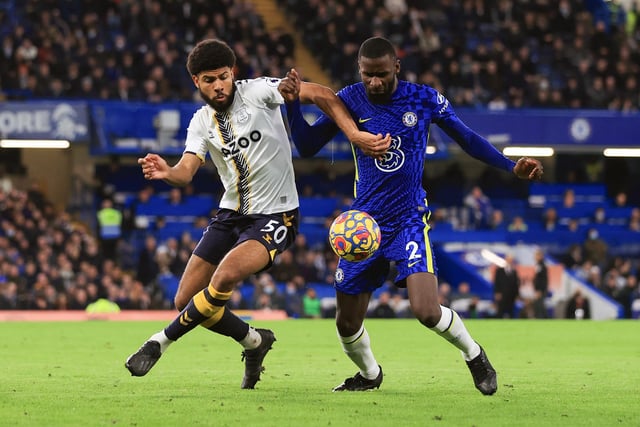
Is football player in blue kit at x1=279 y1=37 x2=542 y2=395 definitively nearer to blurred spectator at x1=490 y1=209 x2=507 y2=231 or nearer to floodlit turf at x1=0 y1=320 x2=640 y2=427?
floodlit turf at x1=0 y1=320 x2=640 y2=427

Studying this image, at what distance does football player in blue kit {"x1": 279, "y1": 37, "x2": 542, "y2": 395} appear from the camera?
8.56 metres

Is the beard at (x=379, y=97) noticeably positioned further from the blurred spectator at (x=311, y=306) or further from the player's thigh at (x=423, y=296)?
the blurred spectator at (x=311, y=306)

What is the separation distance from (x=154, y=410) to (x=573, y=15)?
29.4 m

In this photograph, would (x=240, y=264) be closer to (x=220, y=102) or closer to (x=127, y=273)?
(x=220, y=102)

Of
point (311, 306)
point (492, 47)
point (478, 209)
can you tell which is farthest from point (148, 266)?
point (492, 47)

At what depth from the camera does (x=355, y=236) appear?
8461 millimetres

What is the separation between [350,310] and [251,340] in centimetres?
84

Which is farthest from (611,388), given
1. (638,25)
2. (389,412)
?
(638,25)

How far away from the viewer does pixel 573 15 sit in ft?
115

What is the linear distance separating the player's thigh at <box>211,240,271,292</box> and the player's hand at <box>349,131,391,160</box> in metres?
1.00

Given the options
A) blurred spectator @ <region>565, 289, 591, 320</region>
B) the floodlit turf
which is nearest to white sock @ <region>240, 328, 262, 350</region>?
the floodlit turf

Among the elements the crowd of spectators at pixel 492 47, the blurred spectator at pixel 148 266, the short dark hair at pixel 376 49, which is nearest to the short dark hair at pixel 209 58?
the short dark hair at pixel 376 49

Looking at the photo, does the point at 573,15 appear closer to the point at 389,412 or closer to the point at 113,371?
the point at 113,371

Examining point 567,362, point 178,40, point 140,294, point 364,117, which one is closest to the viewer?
point 364,117
